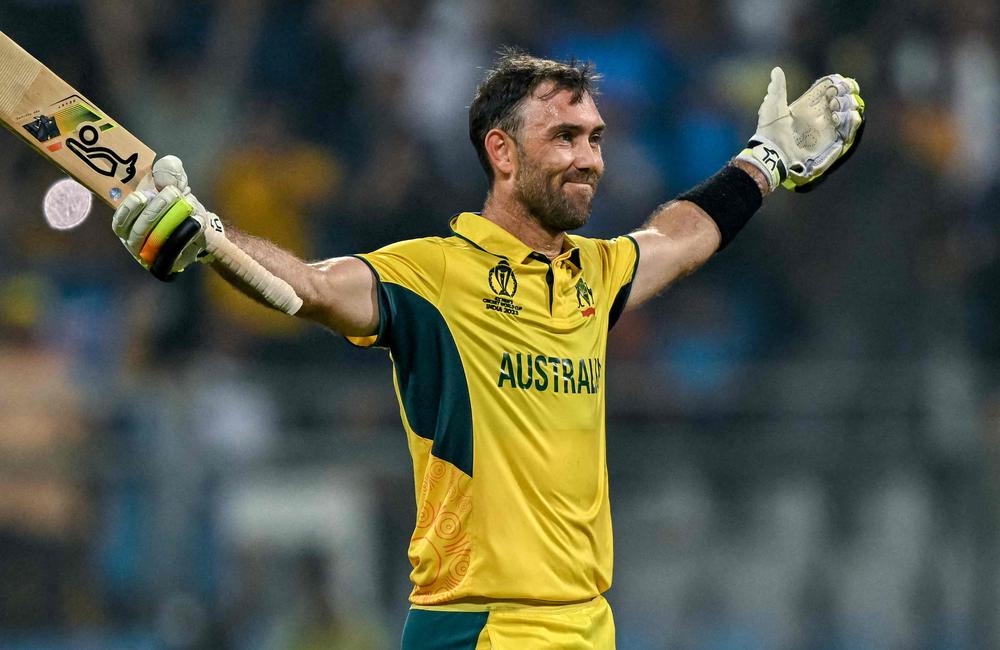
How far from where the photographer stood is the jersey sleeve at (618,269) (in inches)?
208

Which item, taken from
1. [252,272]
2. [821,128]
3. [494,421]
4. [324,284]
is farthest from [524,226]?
[821,128]

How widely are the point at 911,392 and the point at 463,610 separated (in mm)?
5373

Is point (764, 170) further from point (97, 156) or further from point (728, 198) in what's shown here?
point (97, 156)

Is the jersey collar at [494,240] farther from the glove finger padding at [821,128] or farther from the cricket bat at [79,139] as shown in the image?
the glove finger padding at [821,128]

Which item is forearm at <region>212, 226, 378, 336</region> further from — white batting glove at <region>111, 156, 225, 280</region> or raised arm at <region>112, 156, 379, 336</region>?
white batting glove at <region>111, 156, 225, 280</region>

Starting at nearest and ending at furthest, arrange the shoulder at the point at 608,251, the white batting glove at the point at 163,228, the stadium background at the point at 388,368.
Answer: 1. the white batting glove at the point at 163,228
2. the shoulder at the point at 608,251
3. the stadium background at the point at 388,368

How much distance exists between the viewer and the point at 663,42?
11.4m

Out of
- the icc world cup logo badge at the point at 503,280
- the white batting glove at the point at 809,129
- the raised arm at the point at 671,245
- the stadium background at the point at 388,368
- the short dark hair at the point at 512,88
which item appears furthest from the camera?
the stadium background at the point at 388,368

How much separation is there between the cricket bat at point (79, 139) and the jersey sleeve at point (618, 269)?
4.58 feet

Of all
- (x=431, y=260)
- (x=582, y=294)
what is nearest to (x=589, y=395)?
(x=582, y=294)

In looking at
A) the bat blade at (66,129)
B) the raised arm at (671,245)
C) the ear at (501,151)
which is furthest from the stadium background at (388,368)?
the bat blade at (66,129)

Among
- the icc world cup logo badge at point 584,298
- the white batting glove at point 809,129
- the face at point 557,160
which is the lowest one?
the icc world cup logo badge at point 584,298

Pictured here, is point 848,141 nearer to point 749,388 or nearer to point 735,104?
point 749,388

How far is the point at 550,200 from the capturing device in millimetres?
4977
